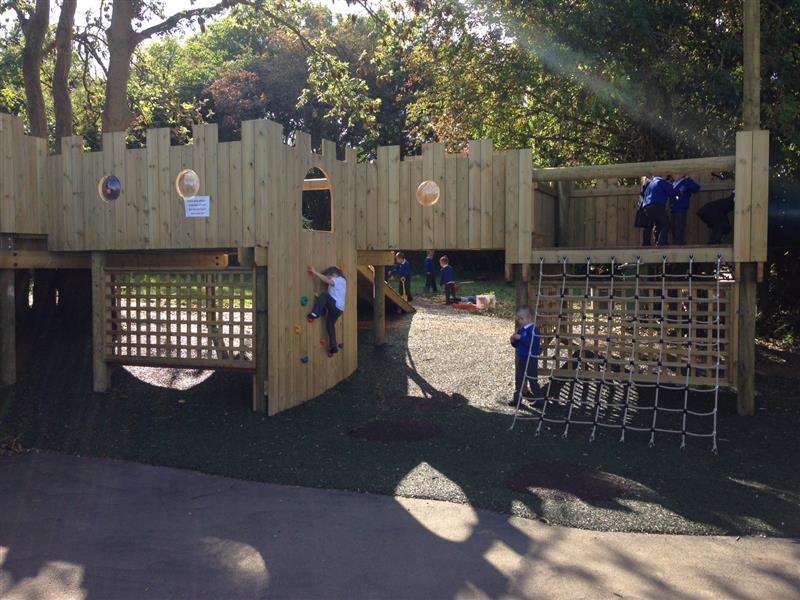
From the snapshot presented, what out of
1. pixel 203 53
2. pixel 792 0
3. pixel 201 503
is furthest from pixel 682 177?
pixel 203 53

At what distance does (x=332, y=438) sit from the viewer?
858cm

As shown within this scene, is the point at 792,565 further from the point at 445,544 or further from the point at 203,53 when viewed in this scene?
the point at 203,53

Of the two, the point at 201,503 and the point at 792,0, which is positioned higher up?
the point at 792,0

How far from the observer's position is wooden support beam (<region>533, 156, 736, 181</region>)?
9562 millimetres

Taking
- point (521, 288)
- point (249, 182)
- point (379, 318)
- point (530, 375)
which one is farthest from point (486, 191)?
point (379, 318)

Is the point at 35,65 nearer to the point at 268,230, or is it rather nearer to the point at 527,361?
the point at 268,230

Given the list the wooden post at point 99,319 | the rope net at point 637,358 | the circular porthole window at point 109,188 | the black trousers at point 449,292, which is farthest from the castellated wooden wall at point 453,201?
the black trousers at point 449,292

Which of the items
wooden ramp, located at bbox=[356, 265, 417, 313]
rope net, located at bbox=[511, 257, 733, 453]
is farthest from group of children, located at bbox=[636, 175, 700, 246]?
wooden ramp, located at bbox=[356, 265, 417, 313]

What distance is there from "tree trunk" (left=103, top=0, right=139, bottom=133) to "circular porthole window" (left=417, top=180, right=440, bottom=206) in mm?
5744

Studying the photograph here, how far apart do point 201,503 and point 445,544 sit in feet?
7.76

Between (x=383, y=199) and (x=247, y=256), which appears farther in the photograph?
(x=383, y=199)

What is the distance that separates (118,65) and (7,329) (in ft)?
16.8

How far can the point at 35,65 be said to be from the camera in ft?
42.5

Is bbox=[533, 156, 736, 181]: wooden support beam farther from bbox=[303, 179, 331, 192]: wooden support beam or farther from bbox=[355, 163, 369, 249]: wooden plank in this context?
bbox=[303, 179, 331, 192]: wooden support beam
